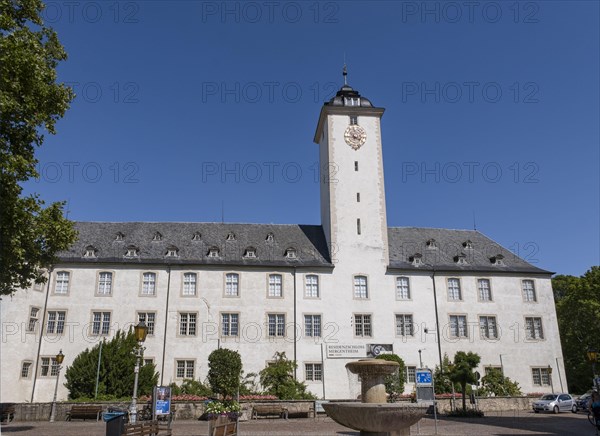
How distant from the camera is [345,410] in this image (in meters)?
12.0

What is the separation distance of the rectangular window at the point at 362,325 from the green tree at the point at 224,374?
32.0 ft

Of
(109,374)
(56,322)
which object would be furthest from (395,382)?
(56,322)

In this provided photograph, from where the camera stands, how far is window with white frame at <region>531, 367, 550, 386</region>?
119ft

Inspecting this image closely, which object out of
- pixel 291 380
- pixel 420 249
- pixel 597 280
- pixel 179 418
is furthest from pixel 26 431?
pixel 597 280

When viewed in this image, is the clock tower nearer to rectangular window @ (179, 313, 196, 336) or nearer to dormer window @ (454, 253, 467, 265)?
dormer window @ (454, 253, 467, 265)

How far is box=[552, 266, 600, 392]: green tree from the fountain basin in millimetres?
38139

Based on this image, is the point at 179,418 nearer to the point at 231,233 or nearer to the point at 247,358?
the point at 247,358

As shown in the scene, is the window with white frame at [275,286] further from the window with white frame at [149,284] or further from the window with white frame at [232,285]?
the window with white frame at [149,284]

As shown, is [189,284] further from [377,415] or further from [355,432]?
[377,415]

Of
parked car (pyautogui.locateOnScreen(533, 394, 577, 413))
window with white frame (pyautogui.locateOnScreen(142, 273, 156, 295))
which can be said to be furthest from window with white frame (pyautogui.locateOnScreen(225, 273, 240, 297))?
parked car (pyautogui.locateOnScreen(533, 394, 577, 413))

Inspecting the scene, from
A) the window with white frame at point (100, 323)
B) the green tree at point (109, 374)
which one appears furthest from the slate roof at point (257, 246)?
the green tree at point (109, 374)

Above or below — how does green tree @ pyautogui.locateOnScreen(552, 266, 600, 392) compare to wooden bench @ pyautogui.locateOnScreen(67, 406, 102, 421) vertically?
above

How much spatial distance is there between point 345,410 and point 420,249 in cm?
2942

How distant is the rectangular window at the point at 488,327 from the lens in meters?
36.8
